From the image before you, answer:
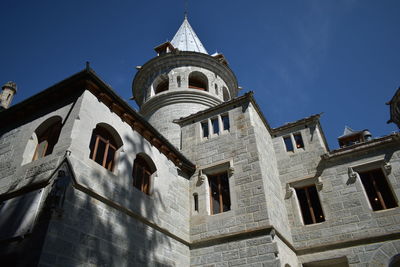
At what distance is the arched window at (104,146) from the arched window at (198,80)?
34.8ft

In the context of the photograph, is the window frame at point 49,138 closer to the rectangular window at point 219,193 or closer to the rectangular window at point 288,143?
the rectangular window at point 219,193

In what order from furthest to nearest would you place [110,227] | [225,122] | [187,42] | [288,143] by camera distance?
[187,42] < [288,143] < [225,122] < [110,227]

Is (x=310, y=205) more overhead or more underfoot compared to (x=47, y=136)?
more underfoot

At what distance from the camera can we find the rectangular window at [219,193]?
10.8m

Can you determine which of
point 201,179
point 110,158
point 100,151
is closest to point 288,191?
point 201,179

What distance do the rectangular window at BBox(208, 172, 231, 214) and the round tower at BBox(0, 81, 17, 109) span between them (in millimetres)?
10665

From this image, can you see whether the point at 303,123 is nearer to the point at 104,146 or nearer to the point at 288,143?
the point at 288,143

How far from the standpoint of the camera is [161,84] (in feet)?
63.7

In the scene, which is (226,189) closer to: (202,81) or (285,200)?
(285,200)

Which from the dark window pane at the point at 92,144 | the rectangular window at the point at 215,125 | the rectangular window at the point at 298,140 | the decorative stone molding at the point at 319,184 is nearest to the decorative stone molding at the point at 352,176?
the decorative stone molding at the point at 319,184

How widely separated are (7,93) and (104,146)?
954cm

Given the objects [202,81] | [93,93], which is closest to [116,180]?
[93,93]

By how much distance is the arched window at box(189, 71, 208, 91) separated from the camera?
19197 millimetres

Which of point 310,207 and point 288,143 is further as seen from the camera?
point 288,143
